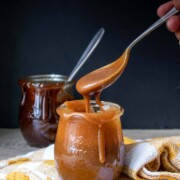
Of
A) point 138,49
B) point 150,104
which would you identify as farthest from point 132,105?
point 138,49

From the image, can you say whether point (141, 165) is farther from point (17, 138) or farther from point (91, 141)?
point (17, 138)

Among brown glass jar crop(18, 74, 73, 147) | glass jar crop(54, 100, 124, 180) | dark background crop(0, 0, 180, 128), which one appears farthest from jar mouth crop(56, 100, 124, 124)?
dark background crop(0, 0, 180, 128)

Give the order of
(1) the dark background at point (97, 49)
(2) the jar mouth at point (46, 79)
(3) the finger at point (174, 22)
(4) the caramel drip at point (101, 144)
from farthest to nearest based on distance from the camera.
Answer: (1) the dark background at point (97, 49) → (2) the jar mouth at point (46, 79) → (3) the finger at point (174, 22) → (4) the caramel drip at point (101, 144)

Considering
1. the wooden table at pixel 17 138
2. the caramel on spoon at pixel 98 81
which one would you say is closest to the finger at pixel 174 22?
the caramel on spoon at pixel 98 81

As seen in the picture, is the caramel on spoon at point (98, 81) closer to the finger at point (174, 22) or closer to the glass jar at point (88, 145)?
the glass jar at point (88, 145)

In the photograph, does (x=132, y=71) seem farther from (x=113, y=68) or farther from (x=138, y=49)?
(x=113, y=68)

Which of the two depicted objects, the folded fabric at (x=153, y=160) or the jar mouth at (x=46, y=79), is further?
the jar mouth at (x=46, y=79)

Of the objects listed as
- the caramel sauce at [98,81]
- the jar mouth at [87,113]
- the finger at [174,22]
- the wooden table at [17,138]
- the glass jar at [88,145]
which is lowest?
the wooden table at [17,138]
